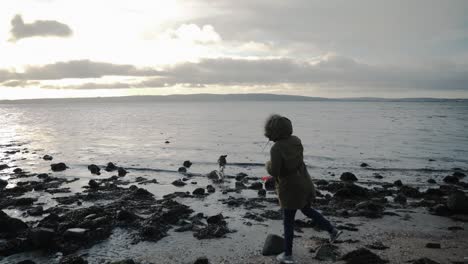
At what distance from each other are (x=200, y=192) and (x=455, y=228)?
812 centimetres

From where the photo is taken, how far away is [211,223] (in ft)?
33.2

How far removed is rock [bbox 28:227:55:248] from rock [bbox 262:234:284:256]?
473 centimetres

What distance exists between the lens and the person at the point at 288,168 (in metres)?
6.54

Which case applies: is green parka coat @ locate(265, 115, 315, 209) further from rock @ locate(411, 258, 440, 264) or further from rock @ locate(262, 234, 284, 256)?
rock @ locate(411, 258, 440, 264)

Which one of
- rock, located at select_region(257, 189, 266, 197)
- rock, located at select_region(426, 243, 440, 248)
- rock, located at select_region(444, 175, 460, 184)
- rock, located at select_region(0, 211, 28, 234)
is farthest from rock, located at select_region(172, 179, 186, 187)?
rock, located at select_region(444, 175, 460, 184)

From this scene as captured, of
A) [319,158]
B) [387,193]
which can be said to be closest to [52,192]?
[387,193]

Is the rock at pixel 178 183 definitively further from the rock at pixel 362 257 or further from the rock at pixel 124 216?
the rock at pixel 362 257

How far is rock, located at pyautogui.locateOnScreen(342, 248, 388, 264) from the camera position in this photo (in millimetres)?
7145

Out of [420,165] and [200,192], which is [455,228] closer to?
[200,192]

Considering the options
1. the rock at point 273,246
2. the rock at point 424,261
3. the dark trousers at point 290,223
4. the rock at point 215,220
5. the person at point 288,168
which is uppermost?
the person at point 288,168

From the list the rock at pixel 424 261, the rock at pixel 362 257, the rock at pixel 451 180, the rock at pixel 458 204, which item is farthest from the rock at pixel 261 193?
the rock at pixel 451 180

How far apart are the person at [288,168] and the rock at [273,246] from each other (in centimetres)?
88

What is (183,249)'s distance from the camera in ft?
27.3

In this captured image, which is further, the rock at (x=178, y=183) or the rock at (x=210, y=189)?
the rock at (x=178, y=183)
